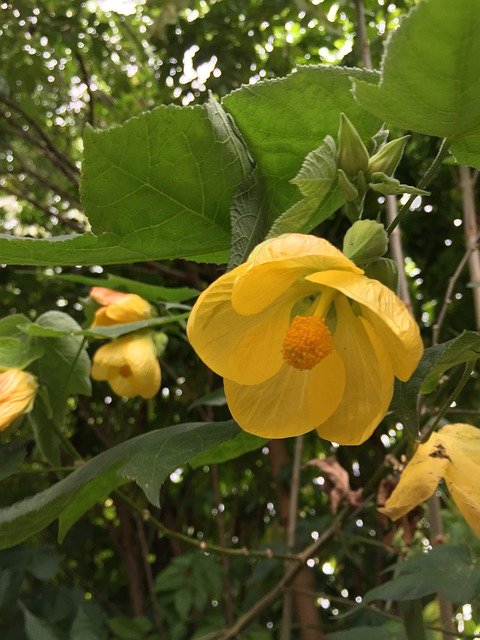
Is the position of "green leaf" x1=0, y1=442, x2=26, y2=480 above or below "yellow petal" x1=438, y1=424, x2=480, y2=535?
below

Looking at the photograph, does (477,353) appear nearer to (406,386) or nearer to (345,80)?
(406,386)

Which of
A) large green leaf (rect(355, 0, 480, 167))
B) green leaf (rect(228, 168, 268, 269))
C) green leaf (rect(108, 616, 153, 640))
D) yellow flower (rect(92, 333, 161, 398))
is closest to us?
large green leaf (rect(355, 0, 480, 167))

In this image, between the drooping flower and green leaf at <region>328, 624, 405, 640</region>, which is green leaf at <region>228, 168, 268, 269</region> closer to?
the drooping flower

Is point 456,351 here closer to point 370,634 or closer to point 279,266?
point 279,266

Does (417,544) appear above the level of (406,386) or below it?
below

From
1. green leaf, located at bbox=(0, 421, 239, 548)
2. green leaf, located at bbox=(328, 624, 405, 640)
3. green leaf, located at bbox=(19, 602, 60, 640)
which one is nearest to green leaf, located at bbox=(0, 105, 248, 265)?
green leaf, located at bbox=(0, 421, 239, 548)

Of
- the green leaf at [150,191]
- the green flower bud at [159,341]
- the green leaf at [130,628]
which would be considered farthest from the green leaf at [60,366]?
the green leaf at [130,628]

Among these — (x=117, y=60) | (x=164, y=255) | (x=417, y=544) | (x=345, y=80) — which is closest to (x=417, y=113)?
(x=345, y=80)
